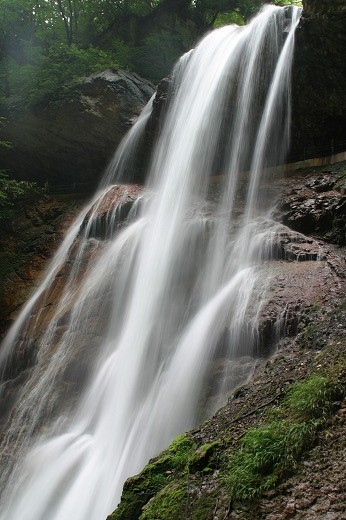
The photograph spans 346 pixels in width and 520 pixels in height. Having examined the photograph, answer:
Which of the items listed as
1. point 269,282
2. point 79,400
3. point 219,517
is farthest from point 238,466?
point 79,400

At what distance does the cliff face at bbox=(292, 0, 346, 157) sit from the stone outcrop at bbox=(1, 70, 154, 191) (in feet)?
19.1

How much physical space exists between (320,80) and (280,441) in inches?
400

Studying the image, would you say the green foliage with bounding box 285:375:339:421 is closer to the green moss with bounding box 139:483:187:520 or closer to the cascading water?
the green moss with bounding box 139:483:187:520

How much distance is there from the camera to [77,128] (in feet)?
54.3

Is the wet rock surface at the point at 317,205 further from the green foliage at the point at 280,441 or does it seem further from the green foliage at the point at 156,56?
the green foliage at the point at 156,56

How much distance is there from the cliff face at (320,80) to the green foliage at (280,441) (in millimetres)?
8717

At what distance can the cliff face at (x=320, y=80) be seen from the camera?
1152 centimetres

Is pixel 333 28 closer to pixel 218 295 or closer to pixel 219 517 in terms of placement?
pixel 218 295

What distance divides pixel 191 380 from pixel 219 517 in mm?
3326

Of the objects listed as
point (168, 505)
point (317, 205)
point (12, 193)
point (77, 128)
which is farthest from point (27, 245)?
point (168, 505)

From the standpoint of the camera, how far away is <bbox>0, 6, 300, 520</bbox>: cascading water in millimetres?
7344

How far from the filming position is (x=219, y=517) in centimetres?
409

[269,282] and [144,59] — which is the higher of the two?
[144,59]

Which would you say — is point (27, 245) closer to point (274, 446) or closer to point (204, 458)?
point (204, 458)
